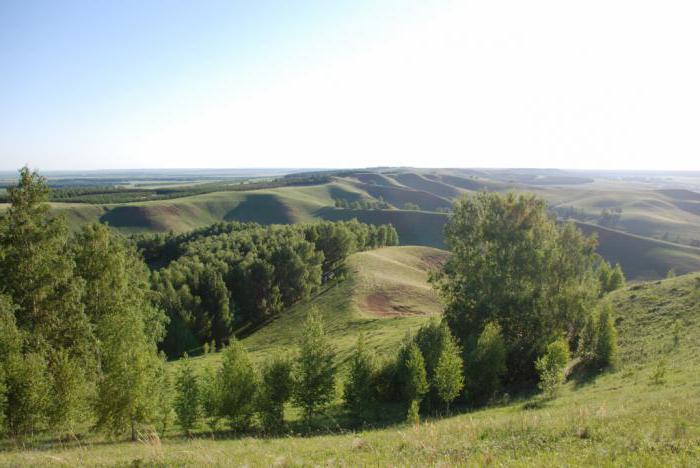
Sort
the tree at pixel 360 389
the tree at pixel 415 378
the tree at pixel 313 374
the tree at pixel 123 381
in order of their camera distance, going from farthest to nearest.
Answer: the tree at pixel 360 389 → the tree at pixel 313 374 → the tree at pixel 415 378 → the tree at pixel 123 381

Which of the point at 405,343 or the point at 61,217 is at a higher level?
the point at 61,217

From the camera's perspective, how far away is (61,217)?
25391mm

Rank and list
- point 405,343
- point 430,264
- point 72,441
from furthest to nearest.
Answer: point 430,264 < point 405,343 < point 72,441

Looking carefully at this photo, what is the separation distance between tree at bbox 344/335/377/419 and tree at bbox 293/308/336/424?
1475 millimetres

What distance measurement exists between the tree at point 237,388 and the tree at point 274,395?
2.45 ft

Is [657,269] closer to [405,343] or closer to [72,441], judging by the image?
[405,343]

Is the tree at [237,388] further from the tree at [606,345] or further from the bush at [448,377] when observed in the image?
the tree at [606,345]

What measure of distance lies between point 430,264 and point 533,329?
2728 inches

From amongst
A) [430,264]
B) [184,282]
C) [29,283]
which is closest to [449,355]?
[29,283]

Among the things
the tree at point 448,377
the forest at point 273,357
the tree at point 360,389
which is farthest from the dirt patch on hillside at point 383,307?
the tree at point 448,377

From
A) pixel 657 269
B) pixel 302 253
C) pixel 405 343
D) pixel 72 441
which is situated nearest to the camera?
pixel 72 441

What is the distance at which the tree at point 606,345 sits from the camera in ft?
98.2

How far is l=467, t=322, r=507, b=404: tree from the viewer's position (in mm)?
29250

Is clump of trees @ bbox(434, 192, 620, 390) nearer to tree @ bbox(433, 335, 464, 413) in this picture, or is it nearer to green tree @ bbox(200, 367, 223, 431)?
tree @ bbox(433, 335, 464, 413)
